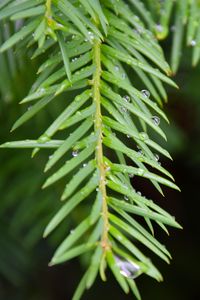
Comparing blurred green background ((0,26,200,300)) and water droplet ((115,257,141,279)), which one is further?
blurred green background ((0,26,200,300))

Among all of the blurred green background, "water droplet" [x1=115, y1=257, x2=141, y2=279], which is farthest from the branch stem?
the blurred green background

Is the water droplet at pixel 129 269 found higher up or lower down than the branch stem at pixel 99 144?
lower down

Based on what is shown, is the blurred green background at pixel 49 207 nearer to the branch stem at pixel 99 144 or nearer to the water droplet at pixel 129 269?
the branch stem at pixel 99 144

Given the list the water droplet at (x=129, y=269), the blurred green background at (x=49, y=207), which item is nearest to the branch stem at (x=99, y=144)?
the water droplet at (x=129, y=269)

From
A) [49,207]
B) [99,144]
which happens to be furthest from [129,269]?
[49,207]

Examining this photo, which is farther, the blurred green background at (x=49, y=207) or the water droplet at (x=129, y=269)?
the blurred green background at (x=49, y=207)

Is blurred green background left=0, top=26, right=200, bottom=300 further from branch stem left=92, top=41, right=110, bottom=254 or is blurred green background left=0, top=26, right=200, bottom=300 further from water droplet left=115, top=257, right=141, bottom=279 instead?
water droplet left=115, top=257, right=141, bottom=279
